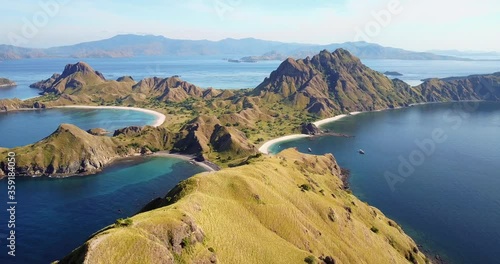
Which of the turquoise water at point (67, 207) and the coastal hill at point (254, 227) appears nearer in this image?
the coastal hill at point (254, 227)

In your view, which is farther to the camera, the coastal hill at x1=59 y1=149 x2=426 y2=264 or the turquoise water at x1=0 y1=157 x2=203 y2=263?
the turquoise water at x1=0 y1=157 x2=203 y2=263

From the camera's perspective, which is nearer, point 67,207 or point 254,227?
point 254,227

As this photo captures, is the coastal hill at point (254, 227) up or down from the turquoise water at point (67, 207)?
up

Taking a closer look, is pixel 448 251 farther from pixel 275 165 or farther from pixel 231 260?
pixel 231 260

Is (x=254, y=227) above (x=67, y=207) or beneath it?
above

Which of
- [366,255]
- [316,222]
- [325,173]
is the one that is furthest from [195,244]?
[325,173]
